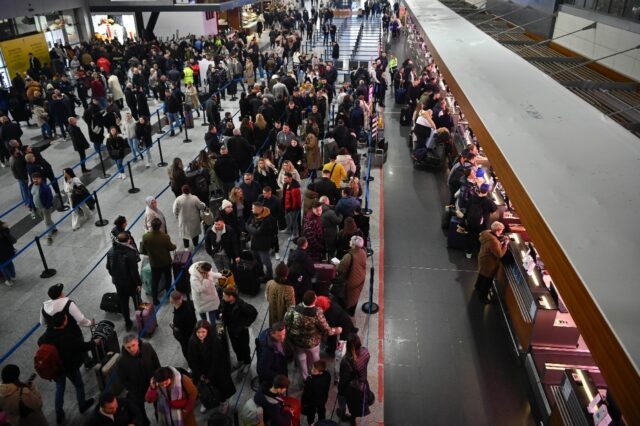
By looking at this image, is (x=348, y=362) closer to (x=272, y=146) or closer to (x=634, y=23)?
(x=634, y=23)

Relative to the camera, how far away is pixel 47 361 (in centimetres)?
502

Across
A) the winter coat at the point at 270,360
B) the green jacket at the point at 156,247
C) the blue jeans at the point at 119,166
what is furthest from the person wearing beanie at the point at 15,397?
the blue jeans at the point at 119,166

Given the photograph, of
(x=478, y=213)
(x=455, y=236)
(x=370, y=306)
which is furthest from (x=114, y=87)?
(x=478, y=213)

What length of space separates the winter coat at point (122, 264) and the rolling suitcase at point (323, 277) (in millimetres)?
2646

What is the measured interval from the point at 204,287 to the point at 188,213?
2.32 metres

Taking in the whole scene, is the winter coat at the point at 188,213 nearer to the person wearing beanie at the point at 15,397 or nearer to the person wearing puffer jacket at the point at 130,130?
the person wearing beanie at the point at 15,397

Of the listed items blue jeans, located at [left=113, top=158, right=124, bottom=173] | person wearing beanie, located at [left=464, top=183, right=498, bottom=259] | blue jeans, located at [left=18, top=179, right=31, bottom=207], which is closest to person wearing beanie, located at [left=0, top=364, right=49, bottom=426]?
blue jeans, located at [left=18, top=179, right=31, bottom=207]

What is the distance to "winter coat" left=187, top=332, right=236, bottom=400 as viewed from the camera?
200 inches

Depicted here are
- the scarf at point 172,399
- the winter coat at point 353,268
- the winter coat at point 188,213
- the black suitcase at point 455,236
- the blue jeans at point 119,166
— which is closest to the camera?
the scarf at point 172,399

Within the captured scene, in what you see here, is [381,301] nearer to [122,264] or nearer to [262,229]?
[262,229]

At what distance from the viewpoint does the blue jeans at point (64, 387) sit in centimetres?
530

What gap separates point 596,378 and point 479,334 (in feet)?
6.93

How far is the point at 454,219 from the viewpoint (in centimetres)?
938

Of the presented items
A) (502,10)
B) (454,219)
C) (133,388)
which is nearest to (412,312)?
(454,219)
